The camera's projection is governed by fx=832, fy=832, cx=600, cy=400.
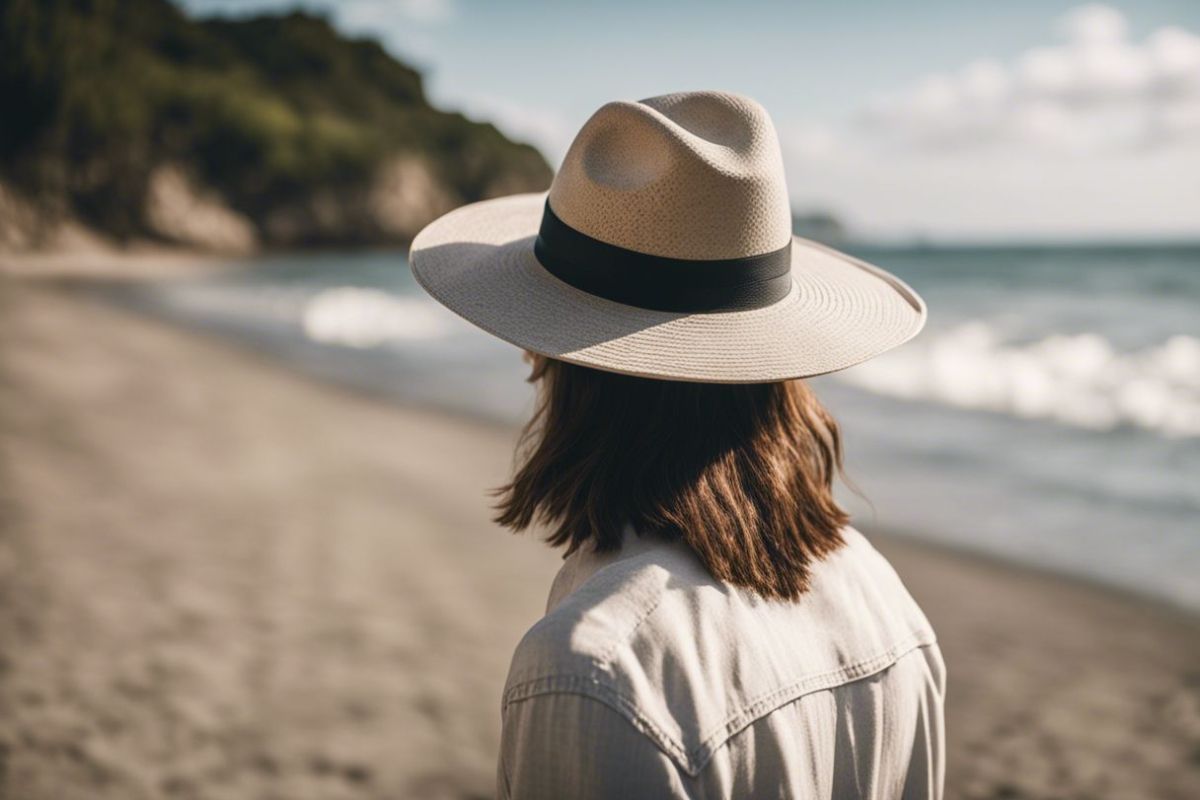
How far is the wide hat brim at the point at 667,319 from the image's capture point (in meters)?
1.09

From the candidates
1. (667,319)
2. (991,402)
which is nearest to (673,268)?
(667,319)

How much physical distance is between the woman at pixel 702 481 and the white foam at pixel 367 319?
36.1 ft

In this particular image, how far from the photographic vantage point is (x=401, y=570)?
13.9 ft

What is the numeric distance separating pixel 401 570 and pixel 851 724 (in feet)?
11.5

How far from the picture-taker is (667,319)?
1.15 meters

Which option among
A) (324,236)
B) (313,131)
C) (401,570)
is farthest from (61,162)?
(401,570)

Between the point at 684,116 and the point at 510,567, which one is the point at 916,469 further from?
the point at 684,116

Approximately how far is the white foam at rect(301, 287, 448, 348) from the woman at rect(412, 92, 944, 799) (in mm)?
11001

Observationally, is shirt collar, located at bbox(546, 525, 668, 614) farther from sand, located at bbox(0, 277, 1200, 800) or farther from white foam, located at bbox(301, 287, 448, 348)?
white foam, located at bbox(301, 287, 448, 348)

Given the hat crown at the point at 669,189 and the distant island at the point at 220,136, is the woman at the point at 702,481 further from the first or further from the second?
the distant island at the point at 220,136

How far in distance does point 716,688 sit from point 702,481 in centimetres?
27

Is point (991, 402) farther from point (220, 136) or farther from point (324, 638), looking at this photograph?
point (220, 136)

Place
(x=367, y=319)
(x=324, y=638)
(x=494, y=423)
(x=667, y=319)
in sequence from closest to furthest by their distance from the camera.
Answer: (x=667, y=319) → (x=324, y=638) → (x=494, y=423) → (x=367, y=319)

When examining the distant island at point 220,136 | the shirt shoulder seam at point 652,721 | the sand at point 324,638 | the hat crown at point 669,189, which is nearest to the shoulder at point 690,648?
the shirt shoulder seam at point 652,721
